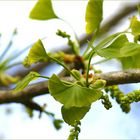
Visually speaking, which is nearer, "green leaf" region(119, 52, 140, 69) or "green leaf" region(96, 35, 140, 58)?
"green leaf" region(96, 35, 140, 58)

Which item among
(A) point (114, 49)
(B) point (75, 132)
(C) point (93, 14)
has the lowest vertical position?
(B) point (75, 132)

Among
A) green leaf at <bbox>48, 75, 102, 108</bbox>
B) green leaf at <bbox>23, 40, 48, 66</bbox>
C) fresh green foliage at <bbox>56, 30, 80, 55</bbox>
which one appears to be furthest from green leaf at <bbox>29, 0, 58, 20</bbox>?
green leaf at <bbox>48, 75, 102, 108</bbox>

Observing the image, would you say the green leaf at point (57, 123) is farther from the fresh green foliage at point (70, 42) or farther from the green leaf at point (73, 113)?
the green leaf at point (73, 113)

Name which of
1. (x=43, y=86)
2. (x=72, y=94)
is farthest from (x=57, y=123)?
(x=72, y=94)

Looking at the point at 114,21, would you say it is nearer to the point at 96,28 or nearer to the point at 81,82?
the point at 96,28

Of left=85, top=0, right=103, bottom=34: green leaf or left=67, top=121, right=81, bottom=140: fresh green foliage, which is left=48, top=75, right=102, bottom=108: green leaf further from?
left=85, top=0, right=103, bottom=34: green leaf

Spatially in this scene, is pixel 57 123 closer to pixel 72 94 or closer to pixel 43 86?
pixel 43 86
